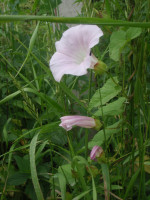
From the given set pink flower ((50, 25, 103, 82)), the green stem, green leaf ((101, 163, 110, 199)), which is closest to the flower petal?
pink flower ((50, 25, 103, 82))

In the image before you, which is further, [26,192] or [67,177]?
[26,192]

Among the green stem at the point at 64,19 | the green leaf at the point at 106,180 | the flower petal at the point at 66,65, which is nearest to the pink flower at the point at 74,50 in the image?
the flower petal at the point at 66,65

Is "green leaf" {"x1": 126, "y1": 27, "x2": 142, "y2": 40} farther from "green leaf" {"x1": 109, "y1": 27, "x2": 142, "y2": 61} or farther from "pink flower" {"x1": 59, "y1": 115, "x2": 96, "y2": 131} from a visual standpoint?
"pink flower" {"x1": 59, "y1": 115, "x2": 96, "y2": 131}

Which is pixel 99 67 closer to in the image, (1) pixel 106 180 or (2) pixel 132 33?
(2) pixel 132 33

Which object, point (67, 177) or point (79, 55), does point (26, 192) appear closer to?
point (67, 177)

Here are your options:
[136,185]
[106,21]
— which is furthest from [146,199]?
[106,21]

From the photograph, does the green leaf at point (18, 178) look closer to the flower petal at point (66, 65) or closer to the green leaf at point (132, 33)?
the flower petal at point (66, 65)

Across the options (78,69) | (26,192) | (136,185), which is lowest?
(26,192)
